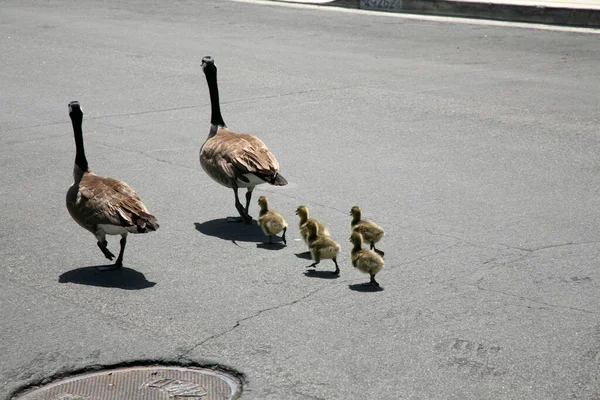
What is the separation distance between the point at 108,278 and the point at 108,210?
60cm

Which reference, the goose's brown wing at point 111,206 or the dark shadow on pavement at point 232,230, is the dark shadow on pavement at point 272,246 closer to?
the dark shadow on pavement at point 232,230

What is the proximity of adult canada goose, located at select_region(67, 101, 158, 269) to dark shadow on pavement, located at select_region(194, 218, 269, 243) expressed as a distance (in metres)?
1.19

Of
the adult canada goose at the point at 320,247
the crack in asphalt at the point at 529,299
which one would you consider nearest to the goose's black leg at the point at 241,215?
the adult canada goose at the point at 320,247

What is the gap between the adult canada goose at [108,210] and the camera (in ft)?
22.8

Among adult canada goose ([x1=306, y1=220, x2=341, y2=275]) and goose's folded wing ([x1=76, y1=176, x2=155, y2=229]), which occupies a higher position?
goose's folded wing ([x1=76, y1=176, x2=155, y2=229])

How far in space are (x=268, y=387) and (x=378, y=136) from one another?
275 inches

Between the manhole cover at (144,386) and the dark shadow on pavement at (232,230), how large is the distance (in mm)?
2711

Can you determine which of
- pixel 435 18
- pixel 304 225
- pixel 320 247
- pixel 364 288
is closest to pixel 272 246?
pixel 304 225

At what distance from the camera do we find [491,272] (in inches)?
286

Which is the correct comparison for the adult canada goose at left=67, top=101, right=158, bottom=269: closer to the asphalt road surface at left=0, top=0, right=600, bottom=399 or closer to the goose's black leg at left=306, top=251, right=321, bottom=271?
the asphalt road surface at left=0, top=0, right=600, bottom=399

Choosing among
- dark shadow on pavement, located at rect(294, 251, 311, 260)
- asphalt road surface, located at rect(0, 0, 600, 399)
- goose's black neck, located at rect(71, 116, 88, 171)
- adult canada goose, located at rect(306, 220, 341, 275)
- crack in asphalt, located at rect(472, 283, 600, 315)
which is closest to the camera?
asphalt road surface, located at rect(0, 0, 600, 399)

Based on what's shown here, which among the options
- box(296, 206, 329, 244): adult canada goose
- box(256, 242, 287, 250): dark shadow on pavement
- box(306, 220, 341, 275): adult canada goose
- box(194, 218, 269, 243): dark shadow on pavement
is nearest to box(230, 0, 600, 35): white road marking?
box(194, 218, 269, 243): dark shadow on pavement

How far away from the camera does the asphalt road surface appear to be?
5.84 metres

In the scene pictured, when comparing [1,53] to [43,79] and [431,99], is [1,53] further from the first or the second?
[431,99]
